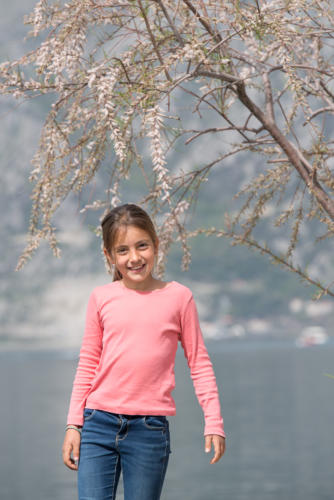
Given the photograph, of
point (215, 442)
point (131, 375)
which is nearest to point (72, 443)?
point (131, 375)

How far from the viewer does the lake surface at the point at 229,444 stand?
185 ft

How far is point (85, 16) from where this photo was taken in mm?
3945

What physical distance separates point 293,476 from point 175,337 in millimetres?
58596

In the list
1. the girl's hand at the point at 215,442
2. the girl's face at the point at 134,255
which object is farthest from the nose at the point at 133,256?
the girl's hand at the point at 215,442

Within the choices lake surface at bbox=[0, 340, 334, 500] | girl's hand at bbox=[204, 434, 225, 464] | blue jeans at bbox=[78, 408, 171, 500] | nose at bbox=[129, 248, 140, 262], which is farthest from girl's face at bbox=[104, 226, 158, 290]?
lake surface at bbox=[0, 340, 334, 500]

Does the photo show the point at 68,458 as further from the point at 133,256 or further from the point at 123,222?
the point at 123,222

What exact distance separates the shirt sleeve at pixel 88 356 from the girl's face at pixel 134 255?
0.52 ft

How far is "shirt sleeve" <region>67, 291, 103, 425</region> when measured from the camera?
336cm

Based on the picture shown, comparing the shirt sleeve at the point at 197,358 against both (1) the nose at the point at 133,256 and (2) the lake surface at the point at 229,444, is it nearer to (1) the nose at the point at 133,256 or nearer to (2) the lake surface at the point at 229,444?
(1) the nose at the point at 133,256

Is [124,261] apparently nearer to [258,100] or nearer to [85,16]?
[85,16]

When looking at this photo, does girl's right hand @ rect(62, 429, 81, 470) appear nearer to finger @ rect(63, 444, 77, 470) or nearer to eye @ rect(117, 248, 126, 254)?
finger @ rect(63, 444, 77, 470)

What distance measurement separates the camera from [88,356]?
341cm

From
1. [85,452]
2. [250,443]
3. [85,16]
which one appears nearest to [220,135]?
[85,16]

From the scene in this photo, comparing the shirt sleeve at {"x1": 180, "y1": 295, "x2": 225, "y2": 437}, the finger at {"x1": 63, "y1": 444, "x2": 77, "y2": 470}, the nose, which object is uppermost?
the nose
